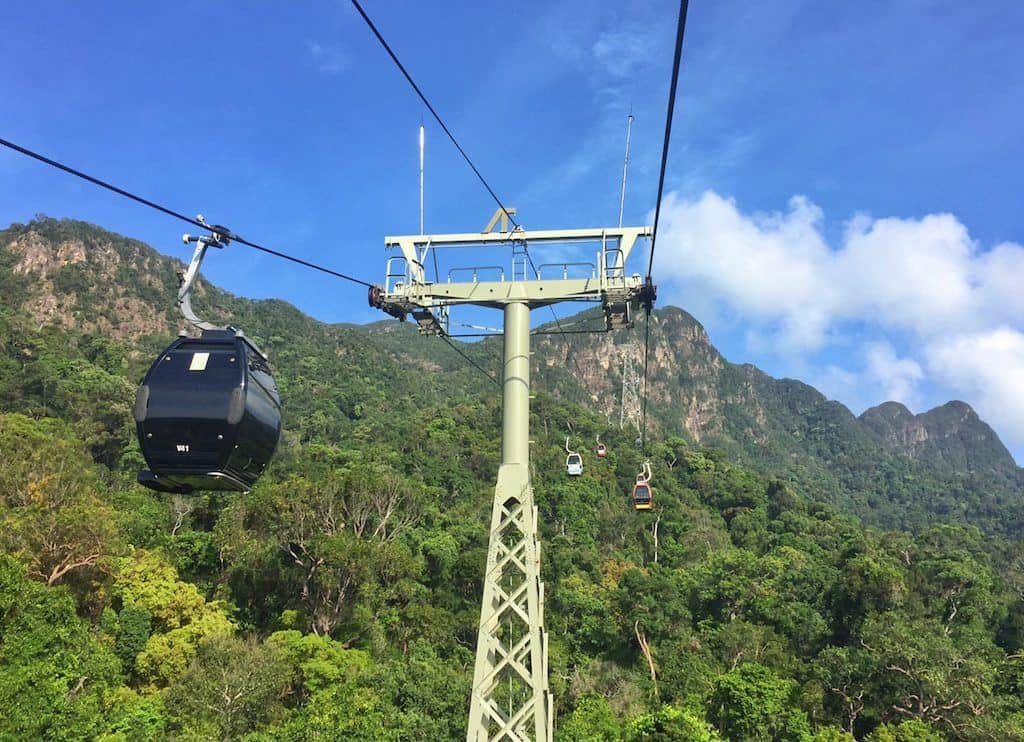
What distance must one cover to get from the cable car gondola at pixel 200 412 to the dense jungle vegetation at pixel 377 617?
1454cm

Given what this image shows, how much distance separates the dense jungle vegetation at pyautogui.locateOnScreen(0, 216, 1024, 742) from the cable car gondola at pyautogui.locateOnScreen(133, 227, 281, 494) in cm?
1454

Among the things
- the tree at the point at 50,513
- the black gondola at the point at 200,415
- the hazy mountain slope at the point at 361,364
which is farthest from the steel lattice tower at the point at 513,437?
the hazy mountain slope at the point at 361,364

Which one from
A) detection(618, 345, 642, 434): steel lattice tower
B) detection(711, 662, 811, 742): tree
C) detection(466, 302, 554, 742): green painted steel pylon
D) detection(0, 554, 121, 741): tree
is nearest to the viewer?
detection(466, 302, 554, 742): green painted steel pylon

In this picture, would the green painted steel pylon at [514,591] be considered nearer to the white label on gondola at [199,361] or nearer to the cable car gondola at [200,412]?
the cable car gondola at [200,412]

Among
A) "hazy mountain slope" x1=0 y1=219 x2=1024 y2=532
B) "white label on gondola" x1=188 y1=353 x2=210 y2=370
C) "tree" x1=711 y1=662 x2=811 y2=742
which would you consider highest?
"hazy mountain slope" x1=0 y1=219 x2=1024 y2=532

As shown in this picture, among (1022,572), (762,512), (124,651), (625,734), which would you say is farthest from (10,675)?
(762,512)

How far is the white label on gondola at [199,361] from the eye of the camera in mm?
5602

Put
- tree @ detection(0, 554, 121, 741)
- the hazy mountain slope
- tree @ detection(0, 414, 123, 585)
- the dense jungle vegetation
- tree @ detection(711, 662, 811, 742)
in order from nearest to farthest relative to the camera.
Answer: tree @ detection(0, 554, 121, 741) < the dense jungle vegetation < tree @ detection(0, 414, 123, 585) < tree @ detection(711, 662, 811, 742) < the hazy mountain slope

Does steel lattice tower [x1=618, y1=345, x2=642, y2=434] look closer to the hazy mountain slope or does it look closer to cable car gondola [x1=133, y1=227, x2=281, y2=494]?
the hazy mountain slope

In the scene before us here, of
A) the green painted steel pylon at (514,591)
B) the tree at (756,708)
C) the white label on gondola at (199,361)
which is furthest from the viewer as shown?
the tree at (756,708)

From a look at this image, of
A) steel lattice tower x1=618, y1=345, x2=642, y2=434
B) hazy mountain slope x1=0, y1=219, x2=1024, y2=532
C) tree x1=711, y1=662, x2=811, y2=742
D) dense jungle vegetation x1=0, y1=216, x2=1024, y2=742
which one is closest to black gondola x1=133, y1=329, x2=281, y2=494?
dense jungle vegetation x1=0, y1=216, x2=1024, y2=742

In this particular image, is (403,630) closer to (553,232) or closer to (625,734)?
(625,734)

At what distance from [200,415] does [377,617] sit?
30.0 meters

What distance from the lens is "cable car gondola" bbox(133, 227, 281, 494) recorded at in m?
5.45
